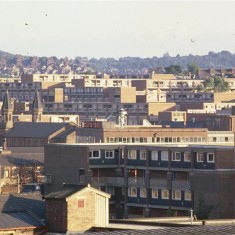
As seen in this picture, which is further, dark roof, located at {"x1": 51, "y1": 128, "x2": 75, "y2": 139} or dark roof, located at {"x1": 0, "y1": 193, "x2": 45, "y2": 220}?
dark roof, located at {"x1": 51, "y1": 128, "x2": 75, "y2": 139}

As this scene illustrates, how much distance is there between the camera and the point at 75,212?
7256 cm

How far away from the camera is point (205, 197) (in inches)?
3969

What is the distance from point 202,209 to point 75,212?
86.1 feet

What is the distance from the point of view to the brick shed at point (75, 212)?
238 ft

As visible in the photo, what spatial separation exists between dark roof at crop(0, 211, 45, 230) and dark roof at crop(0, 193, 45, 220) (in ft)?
1.41

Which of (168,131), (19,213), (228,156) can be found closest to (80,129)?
(168,131)

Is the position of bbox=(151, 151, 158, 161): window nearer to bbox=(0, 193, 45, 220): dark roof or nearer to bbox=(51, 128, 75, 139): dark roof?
bbox=(0, 193, 45, 220): dark roof

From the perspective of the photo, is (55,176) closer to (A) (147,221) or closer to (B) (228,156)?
(B) (228,156)

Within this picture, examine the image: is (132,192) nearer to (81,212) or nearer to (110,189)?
(110,189)

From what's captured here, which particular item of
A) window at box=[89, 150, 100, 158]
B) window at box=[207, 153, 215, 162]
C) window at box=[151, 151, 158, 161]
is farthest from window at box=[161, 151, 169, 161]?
window at box=[89, 150, 100, 158]

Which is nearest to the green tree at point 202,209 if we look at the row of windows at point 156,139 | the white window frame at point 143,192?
the white window frame at point 143,192

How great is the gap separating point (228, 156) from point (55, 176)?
620 inches

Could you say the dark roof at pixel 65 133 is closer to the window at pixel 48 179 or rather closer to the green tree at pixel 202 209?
the window at pixel 48 179

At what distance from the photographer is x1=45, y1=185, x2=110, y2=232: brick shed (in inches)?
2852
